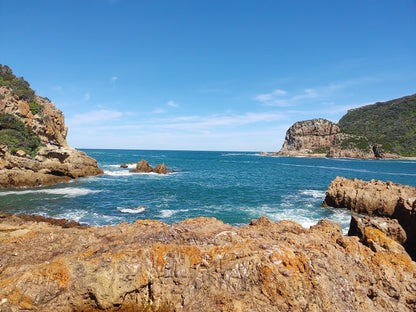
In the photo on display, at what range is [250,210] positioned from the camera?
76.6 ft

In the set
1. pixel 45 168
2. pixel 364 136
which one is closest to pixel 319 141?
pixel 364 136

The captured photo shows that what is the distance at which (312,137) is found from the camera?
159 m

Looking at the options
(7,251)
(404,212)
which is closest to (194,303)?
(7,251)

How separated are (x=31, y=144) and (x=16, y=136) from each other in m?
2.29

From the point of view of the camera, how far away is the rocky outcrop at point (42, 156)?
32.2 m

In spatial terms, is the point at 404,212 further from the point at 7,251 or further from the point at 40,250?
the point at 7,251

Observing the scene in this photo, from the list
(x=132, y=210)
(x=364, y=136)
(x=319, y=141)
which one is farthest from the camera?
(x=319, y=141)

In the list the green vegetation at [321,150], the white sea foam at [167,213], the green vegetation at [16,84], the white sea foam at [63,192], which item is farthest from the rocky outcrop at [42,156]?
the green vegetation at [321,150]

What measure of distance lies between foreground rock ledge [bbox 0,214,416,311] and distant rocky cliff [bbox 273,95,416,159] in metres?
139

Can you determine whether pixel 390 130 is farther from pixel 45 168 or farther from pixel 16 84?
pixel 16 84

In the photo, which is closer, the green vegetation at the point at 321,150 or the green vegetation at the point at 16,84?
the green vegetation at the point at 16,84

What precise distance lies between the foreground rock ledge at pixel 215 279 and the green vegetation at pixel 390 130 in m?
142

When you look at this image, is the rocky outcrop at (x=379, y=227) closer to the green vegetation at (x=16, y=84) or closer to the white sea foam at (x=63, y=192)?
the white sea foam at (x=63, y=192)

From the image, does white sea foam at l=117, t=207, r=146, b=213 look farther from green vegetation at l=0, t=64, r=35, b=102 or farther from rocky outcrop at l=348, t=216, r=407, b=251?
green vegetation at l=0, t=64, r=35, b=102
